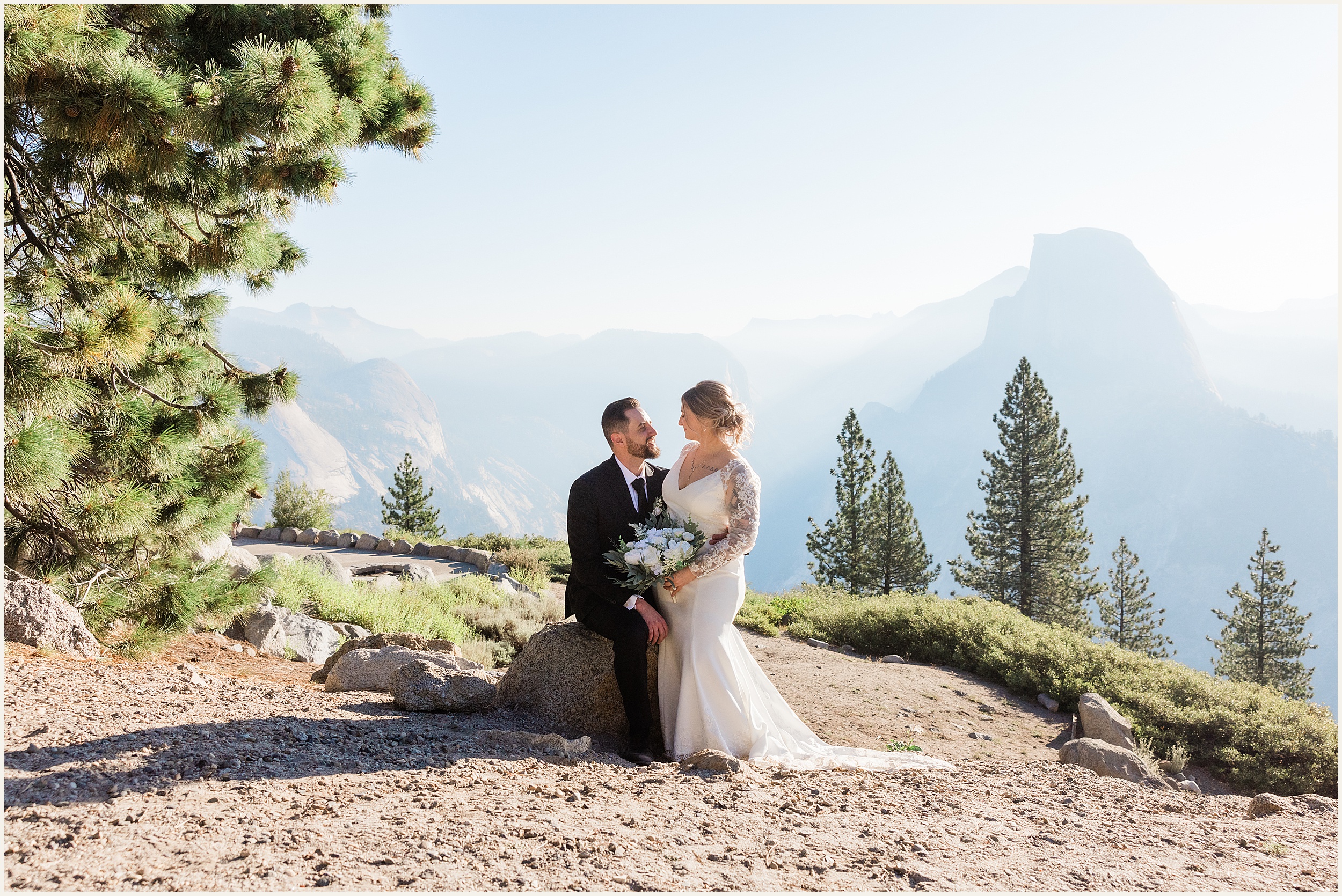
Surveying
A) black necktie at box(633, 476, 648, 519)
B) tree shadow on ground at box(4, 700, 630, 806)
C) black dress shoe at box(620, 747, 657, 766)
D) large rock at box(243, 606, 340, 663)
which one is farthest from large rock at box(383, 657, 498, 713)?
large rock at box(243, 606, 340, 663)

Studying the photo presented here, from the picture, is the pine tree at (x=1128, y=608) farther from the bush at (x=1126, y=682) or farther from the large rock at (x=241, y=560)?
the large rock at (x=241, y=560)

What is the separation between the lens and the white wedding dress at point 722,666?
4262mm

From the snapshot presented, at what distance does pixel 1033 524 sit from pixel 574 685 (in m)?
26.9

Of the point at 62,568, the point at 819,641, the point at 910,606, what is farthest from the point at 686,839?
the point at 910,606

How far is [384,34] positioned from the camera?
588 cm

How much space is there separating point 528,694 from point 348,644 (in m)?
2.21

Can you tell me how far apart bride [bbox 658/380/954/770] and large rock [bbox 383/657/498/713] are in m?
1.14

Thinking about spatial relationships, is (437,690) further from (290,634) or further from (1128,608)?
(1128,608)

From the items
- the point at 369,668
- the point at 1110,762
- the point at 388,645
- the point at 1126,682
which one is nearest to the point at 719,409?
the point at 369,668

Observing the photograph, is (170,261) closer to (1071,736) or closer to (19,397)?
(19,397)

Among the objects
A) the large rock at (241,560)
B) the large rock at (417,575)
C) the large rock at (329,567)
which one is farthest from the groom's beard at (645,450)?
the large rock at (417,575)

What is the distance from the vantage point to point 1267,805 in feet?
13.1

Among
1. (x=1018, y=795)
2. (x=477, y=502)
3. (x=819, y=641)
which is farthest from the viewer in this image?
(x=477, y=502)

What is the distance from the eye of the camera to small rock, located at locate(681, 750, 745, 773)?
3.68 metres
